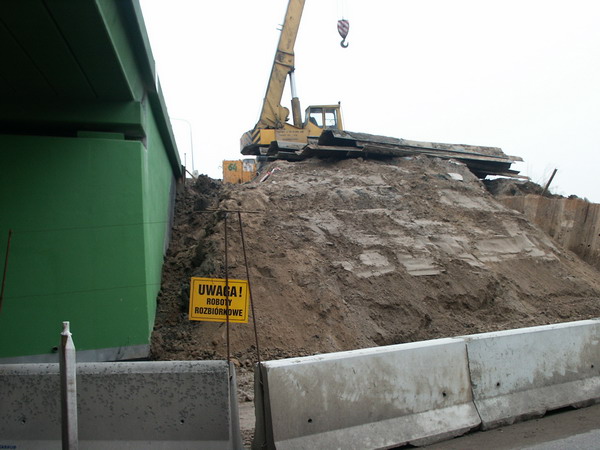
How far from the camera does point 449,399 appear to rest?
511 cm

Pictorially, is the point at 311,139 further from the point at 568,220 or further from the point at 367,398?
the point at 367,398

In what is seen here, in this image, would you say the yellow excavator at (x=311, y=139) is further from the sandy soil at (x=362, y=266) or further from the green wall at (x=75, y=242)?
the green wall at (x=75, y=242)

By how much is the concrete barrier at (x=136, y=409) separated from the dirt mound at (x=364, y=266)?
257 centimetres

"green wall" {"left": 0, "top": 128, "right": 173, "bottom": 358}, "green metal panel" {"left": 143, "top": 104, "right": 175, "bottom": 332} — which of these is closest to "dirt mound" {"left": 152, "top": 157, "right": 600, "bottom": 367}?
"green metal panel" {"left": 143, "top": 104, "right": 175, "bottom": 332}

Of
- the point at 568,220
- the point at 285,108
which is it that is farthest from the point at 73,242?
the point at 285,108

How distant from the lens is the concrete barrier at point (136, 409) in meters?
4.26

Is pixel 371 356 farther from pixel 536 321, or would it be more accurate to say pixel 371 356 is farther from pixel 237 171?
pixel 237 171

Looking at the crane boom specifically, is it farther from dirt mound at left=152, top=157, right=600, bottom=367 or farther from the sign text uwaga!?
the sign text uwaga!

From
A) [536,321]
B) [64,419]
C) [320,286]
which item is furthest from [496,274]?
[64,419]

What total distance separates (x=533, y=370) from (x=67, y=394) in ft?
15.4

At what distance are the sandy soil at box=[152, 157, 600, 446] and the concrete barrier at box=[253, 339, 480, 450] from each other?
2.24 meters

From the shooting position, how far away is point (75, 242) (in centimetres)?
666

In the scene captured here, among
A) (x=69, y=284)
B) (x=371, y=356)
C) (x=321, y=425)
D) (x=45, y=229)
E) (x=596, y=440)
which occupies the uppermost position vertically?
(x=45, y=229)

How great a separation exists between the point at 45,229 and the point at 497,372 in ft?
18.4
